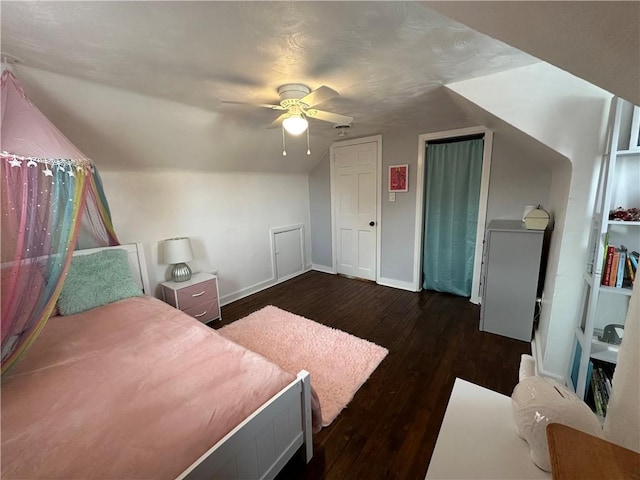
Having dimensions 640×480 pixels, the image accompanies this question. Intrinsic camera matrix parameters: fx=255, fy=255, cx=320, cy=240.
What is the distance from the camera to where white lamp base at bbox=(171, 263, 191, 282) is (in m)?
2.78

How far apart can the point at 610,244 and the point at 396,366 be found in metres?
1.66

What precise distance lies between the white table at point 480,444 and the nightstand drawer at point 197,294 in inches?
98.9

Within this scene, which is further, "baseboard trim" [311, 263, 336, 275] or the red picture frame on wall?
"baseboard trim" [311, 263, 336, 275]

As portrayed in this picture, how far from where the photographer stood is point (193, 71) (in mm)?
1630

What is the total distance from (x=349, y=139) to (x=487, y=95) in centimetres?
215

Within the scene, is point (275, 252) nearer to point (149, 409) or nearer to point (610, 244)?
point (149, 409)

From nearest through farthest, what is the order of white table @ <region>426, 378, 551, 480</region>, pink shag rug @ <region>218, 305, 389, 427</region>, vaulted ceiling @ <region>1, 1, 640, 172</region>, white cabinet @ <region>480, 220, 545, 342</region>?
1. white table @ <region>426, 378, 551, 480</region>
2. vaulted ceiling @ <region>1, 1, 640, 172</region>
3. pink shag rug @ <region>218, 305, 389, 427</region>
4. white cabinet @ <region>480, 220, 545, 342</region>

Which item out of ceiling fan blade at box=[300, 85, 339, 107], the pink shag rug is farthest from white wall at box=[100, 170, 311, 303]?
ceiling fan blade at box=[300, 85, 339, 107]

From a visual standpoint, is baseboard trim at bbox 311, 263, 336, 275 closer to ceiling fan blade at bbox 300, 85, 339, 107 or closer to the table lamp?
the table lamp

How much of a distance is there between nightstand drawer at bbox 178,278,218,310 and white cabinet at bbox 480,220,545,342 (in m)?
2.87

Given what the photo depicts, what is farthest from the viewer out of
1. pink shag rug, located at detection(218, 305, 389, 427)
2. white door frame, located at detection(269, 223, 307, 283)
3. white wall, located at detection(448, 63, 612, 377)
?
white door frame, located at detection(269, 223, 307, 283)

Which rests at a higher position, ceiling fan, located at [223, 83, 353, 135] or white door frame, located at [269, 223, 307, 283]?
ceiling fan, located at [223, 83, 353, 135]

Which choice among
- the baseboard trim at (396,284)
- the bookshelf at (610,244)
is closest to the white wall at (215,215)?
the baseboard trim at (396,284)

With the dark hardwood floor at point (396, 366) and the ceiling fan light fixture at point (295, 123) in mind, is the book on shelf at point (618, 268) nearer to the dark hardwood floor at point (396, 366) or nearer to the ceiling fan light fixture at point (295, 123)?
the dark hardwood floor at point (396, 366)
